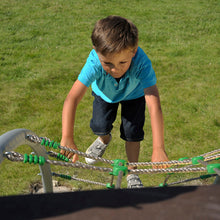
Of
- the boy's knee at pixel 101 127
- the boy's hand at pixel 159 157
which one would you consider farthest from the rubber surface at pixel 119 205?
the boy's knee at pixel 101 127

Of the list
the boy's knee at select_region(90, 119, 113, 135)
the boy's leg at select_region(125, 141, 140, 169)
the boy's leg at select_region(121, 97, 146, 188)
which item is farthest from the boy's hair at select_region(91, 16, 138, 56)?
the boy's leg at select_region(125, 141, 140, 169)

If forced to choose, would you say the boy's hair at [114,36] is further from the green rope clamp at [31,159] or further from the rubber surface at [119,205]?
the rubber surface at [119,205]

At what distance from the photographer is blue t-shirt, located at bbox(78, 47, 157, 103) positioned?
6.30 feet

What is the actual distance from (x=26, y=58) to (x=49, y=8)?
290 centimetres

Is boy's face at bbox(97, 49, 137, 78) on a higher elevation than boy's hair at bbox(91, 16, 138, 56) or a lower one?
lower

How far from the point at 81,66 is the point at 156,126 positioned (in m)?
2.81

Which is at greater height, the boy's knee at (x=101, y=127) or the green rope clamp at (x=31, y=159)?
the green rope clamp at (x=31, y=159)

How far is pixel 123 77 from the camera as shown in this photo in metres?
1.99

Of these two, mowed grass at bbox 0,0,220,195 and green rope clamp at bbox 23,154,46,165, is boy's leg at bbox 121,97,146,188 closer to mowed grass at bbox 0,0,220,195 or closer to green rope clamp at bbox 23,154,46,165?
mowed grass at bbox 0,0,220,195

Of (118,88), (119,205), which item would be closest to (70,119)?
(118,88)

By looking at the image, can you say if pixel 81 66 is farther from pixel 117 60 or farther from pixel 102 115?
pixel 117 60

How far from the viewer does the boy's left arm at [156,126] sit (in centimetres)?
167

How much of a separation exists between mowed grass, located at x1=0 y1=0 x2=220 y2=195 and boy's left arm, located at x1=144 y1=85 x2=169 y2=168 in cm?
91

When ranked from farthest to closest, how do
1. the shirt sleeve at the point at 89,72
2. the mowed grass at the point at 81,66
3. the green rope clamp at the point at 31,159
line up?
the mowed grass at the point at 81,66, the shirt sleeve at the point at 89,72, the green rope clamp at the point at 31,159
